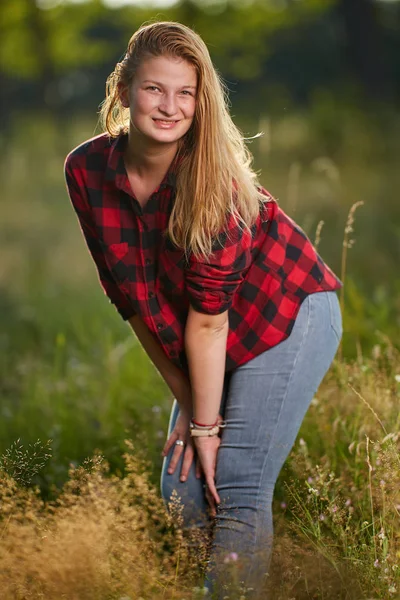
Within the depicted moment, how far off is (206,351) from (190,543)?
22.9 inches

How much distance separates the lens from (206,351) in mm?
2076

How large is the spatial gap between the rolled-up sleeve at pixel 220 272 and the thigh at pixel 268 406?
24 cm

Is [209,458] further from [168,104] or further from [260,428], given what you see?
[168,104]

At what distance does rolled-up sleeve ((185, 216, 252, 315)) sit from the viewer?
1985mm

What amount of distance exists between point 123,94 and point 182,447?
38.8 inches

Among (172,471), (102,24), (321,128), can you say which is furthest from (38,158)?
(172,471)

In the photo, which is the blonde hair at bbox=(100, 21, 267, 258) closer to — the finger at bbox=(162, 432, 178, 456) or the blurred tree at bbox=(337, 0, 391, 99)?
the finger at bbox=(162, 432, 178, 456)

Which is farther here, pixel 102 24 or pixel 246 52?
pixel 102 24

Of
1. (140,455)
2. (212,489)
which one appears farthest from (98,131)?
(212,489)

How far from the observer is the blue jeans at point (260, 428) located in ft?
6.87

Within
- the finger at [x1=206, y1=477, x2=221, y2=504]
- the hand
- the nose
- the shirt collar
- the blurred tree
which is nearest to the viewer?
the nose

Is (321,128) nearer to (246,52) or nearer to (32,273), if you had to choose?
(246,52)

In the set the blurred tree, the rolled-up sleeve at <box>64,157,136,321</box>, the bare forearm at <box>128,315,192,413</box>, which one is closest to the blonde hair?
the rolled-up sleeve at <box>64,157,136,321</box>

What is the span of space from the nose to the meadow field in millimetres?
845
